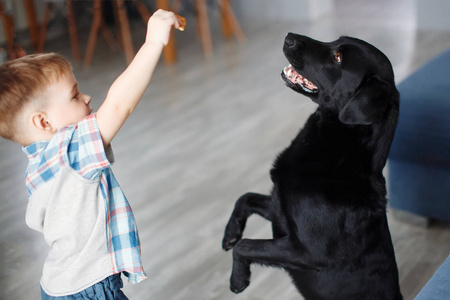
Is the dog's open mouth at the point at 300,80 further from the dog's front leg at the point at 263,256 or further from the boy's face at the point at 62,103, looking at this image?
the boy's face at the point at 62,103

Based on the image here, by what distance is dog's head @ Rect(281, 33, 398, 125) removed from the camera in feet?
4.16

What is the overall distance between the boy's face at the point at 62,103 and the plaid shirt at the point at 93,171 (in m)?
0.05

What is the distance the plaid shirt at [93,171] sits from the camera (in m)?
1.10

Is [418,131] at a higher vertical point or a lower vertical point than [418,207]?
higher

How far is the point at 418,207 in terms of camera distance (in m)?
2.12

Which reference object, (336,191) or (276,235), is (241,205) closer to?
(276,235)

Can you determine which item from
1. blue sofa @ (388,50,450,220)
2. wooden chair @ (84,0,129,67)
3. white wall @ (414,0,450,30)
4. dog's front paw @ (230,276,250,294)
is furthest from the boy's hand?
white wall @ (414,0,450,30)

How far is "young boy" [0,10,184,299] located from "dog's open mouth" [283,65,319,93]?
Answer: 0.44 metres

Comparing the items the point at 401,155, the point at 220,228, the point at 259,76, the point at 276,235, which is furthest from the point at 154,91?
the point at 276,235

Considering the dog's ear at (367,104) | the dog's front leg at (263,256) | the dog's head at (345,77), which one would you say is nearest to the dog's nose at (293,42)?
the dog's head at (345,77)

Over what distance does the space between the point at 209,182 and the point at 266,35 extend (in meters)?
2.39

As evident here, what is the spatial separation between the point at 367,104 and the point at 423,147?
0.83m

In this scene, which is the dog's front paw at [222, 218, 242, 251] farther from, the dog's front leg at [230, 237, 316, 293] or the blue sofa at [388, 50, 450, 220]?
the blue sofa at [388, 50, 450, 220]

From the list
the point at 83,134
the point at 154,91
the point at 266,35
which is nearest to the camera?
the point at 83,134
